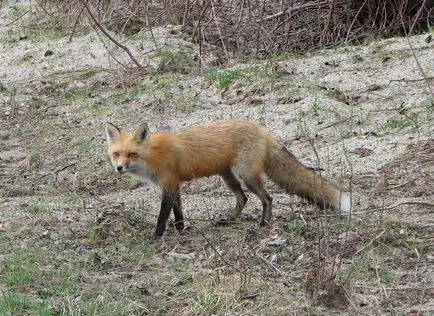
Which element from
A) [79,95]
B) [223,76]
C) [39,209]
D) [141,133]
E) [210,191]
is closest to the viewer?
[141,133]

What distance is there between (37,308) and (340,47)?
768 centimetres

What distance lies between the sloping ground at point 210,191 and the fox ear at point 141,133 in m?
0.61

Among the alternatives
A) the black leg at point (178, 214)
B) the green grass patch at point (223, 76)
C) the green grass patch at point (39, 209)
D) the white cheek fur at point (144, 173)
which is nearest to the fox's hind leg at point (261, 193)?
the black leg at point (178, 214)

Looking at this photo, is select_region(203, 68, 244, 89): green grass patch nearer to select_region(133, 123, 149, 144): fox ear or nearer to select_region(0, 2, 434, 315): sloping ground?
select_region(0, 2, 434, 315): sloping ground

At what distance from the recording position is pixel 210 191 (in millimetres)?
8305

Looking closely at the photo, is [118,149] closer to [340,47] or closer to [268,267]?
[268,267]

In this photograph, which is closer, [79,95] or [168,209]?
[168,209]

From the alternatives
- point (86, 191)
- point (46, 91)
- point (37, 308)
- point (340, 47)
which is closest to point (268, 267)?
point (37, 308)

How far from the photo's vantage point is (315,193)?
22.9 feet

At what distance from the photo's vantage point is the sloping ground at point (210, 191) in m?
5.39

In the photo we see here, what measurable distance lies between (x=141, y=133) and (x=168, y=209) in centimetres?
64

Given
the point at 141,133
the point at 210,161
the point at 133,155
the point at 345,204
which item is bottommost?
the point at 345,204

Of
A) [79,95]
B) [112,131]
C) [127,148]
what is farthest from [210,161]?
[79,95]

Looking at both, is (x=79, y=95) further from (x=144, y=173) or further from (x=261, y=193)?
Result: (x=261, y=193)
